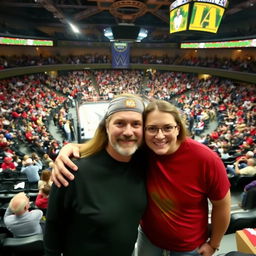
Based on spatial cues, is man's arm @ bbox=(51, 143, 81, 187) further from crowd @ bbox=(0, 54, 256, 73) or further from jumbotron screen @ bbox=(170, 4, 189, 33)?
crowd @ bbox=(0, 54, 256, 73)

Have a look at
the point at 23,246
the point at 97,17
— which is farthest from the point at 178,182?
→ the point at 97,17

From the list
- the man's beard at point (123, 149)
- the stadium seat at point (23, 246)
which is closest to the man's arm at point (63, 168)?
the man's beard at point (123, 149)

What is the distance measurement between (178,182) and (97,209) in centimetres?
68

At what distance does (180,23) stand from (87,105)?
928 cm

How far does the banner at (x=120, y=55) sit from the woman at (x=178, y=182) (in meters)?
28.4

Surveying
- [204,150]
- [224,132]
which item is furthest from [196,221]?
[224,132]

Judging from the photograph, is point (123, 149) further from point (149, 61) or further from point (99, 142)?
point (149, 61)

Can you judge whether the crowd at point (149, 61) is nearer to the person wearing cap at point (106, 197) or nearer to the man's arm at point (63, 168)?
the person wearing cap at point (106, 197)

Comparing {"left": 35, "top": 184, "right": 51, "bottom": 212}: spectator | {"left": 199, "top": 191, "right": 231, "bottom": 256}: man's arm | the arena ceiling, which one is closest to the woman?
{"left": 199, "top": 191, "right": 231, "bottom": 256}: man's arm

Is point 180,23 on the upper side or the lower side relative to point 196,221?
upper

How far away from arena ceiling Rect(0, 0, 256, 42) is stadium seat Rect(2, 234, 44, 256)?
15.6 meters

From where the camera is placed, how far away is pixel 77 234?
Answer: 1.72 meters

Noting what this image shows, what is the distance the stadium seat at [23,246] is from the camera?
8.98ft

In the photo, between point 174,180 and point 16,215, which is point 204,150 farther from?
point 16,215
